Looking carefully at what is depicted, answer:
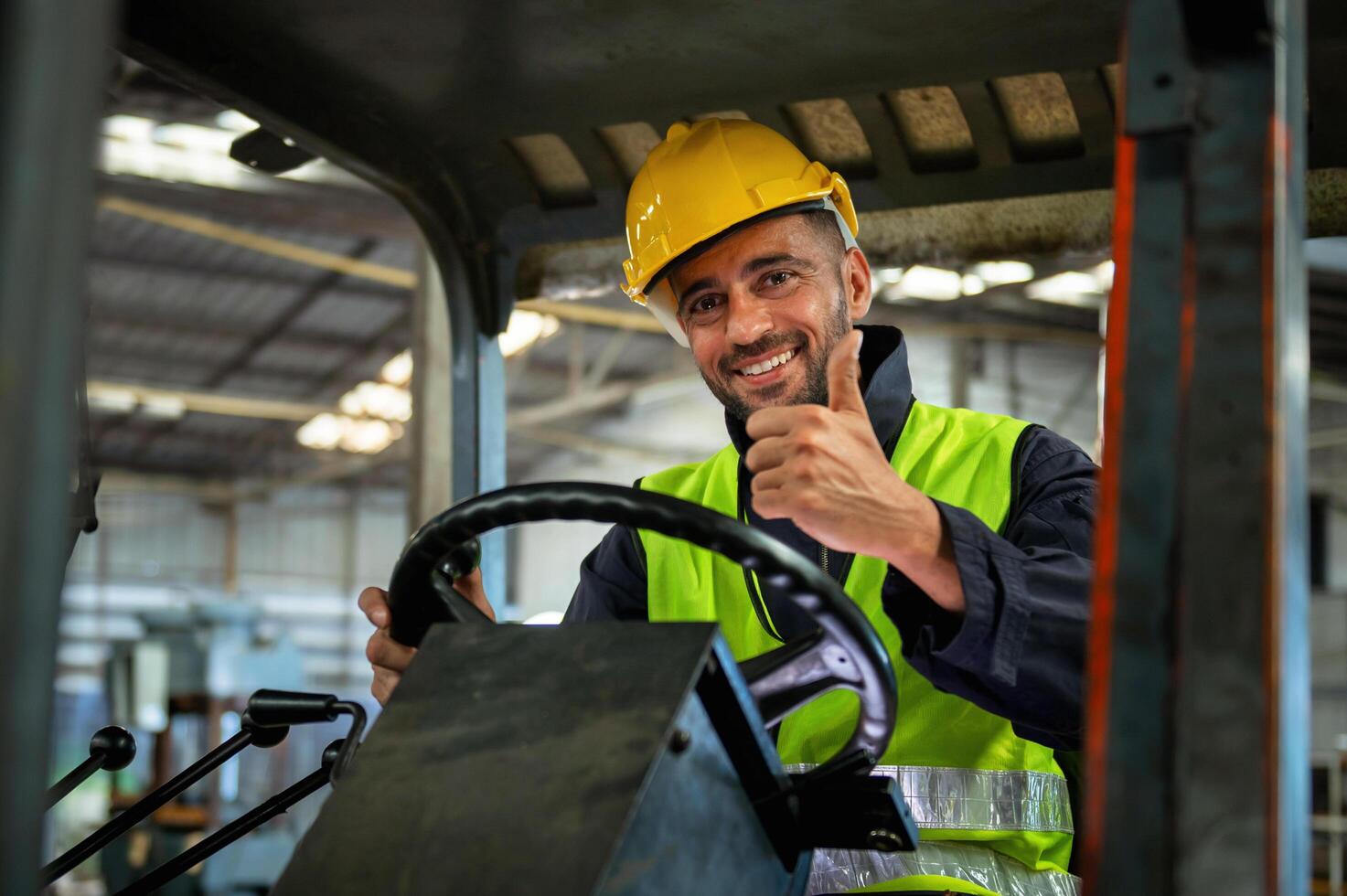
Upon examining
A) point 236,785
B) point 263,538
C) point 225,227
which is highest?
point 225,227

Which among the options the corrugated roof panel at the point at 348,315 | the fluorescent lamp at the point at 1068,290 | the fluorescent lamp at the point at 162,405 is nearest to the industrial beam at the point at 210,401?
the fluorescent lamp at the point at 162,405

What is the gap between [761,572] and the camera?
1.34 m

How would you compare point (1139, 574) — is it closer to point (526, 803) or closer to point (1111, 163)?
point (526, 803)

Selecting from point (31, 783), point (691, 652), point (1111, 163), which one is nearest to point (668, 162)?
point (1111, 163)

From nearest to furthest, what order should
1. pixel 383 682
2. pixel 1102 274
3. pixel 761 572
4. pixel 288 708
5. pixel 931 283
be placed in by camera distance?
pixel 761 572
pixel 288 708
pixel 383 682
pixel 931 283
pixel 1102 274

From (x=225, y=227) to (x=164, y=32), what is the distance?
39.8ft

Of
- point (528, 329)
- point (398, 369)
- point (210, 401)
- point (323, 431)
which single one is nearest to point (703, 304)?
point (528, 329)

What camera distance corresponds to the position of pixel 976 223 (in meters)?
2.29

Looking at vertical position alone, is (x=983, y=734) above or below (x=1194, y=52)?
below

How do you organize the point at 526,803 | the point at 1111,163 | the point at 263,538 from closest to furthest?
the point at 526,803, the point at 1111,163, the point at 263,538

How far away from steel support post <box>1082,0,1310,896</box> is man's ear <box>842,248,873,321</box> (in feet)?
4.56

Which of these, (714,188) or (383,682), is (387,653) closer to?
(383,682)

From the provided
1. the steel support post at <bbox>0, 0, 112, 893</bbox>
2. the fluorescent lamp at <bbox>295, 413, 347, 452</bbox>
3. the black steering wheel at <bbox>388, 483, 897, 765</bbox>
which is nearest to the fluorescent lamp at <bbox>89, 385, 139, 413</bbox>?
the fluorescent lamp at <bbox>295, 413, 347, 452</bbox>

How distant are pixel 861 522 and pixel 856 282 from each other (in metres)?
1.01
